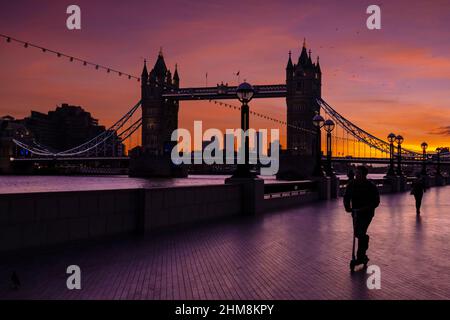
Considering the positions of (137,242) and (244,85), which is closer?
(137,242)

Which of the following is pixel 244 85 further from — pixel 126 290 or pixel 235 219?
pixel 126 290

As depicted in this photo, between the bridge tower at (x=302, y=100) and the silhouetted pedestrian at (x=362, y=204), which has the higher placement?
the bridge tower at (x=302, y=100)

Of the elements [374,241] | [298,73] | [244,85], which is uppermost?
[298,73]

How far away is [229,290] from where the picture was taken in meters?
6.50

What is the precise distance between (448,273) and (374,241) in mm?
3278

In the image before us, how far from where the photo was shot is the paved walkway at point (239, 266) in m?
6.40

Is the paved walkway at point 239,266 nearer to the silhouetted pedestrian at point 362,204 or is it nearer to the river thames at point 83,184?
the silhouetted pedestrian at point 362,204

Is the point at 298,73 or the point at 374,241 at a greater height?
the point at 298,73

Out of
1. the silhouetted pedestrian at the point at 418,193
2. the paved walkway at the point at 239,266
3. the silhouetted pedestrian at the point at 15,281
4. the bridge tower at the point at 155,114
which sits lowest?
the paved walkway at the point at 239,266

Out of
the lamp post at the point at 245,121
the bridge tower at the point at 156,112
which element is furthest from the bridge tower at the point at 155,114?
the lamp post at the point at 245,121

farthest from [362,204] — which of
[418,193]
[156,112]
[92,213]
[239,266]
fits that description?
[156,112]

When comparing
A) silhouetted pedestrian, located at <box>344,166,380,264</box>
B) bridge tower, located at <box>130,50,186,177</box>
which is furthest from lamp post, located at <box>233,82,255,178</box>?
bridge tower, located at <box>130,50,186,177</box>
